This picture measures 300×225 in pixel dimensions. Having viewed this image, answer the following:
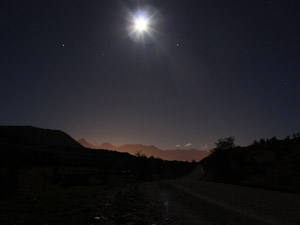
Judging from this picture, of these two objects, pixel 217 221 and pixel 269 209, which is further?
pixel 269 209

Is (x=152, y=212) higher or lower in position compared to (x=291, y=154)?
lower

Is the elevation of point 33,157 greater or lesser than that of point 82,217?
greater

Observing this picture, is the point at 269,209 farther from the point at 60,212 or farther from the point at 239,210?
Result: the point at 60,212

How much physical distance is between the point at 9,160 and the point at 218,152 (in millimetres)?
70404

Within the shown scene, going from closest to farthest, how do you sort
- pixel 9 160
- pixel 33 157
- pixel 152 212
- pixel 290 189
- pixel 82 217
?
1. pixel 82 217
2. pixel 152 212
3. pixel 290 189
4. pixel 9 160
5. pixel 33 157

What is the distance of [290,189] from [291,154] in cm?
1462

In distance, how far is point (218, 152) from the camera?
46.6 meters

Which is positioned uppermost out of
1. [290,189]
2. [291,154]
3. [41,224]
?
[291,154]

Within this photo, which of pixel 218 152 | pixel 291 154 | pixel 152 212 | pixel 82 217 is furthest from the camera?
pixel 218 152

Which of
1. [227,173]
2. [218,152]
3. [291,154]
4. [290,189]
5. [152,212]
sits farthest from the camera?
[218,152]

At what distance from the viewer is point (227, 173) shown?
125 feet

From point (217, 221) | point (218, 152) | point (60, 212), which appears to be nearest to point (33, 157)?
point (218, 152)

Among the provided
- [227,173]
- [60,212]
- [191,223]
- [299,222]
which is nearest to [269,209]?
[299,222]

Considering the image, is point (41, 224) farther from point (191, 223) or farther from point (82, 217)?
point (191, 223)
